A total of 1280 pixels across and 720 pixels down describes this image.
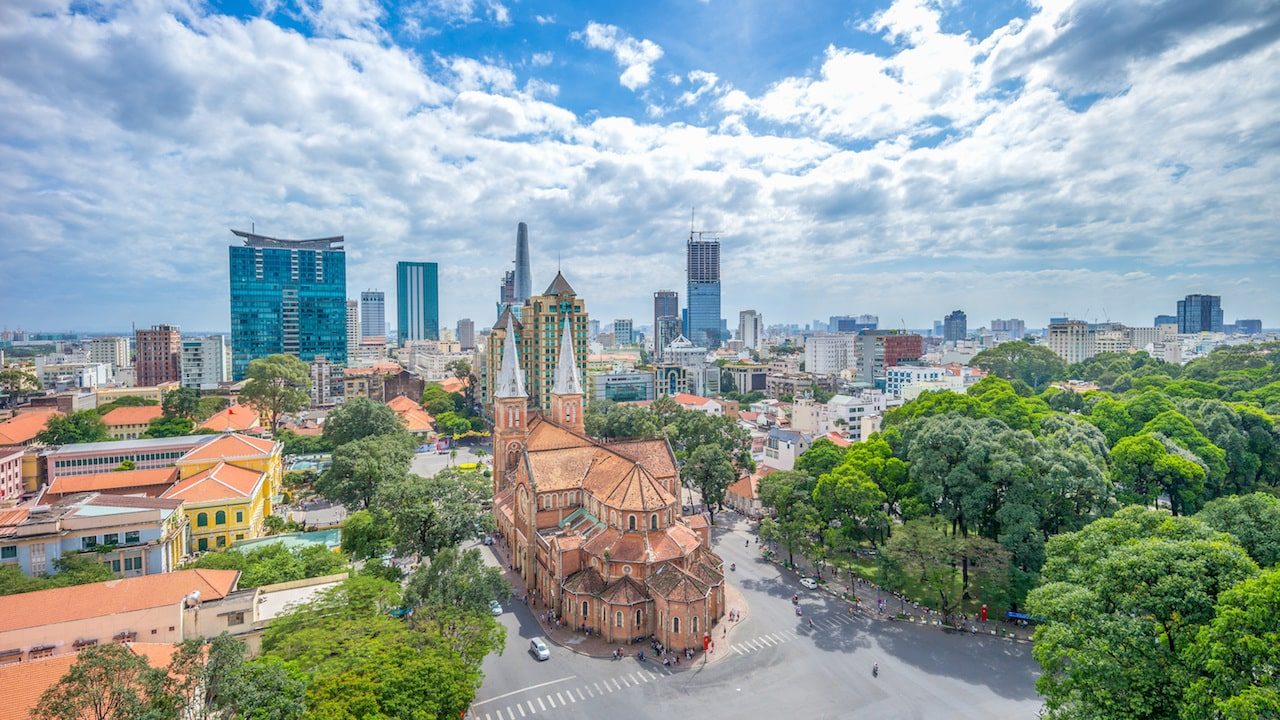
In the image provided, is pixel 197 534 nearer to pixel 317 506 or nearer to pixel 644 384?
pixel 317 506

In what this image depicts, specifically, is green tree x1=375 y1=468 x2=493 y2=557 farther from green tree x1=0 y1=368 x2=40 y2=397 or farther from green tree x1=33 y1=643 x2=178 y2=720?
green tree x1=0 y1=368 x2=40 y2=397

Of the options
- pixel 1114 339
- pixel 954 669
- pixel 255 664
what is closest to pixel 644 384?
pixel 954 669

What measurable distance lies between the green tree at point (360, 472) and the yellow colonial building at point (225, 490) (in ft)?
17.4

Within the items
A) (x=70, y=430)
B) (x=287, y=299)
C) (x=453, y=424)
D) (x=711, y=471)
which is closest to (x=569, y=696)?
(x=711, y=471)

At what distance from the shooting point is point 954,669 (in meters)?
32.7

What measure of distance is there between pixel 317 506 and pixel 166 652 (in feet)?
126

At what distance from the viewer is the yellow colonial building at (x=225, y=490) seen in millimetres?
46656

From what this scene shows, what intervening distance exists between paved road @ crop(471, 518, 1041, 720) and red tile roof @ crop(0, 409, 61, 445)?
6431 centimetres

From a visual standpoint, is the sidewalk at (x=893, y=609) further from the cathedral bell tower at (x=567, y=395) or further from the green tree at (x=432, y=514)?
the green tree at (x=432, y=514)

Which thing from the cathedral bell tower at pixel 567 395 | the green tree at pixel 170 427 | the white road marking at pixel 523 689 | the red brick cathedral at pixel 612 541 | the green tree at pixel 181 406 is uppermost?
the cathedral bell tower at pixel 567 395

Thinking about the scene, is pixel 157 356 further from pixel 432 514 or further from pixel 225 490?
pixel 432 514

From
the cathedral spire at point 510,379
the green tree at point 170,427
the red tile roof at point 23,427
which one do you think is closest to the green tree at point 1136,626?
the cathedral spire at point 510,379

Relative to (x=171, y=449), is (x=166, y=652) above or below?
below

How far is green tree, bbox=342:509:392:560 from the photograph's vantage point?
→ 1594 inches
